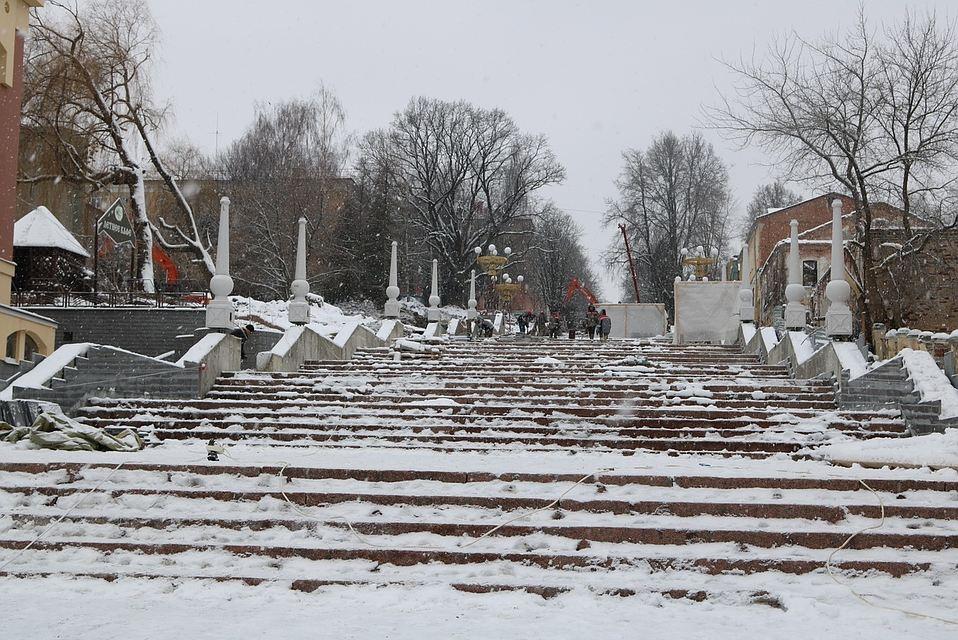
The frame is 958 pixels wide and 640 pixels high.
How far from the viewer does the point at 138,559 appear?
6.21 m

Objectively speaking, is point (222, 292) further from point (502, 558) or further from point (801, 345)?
point (801, 345)

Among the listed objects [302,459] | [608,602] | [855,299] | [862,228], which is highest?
[862,228]

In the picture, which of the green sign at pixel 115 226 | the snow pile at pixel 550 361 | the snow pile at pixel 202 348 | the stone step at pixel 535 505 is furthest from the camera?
the green sign at pixel 115 226

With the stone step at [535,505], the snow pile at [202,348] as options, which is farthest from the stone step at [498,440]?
the stone step at [535,505]

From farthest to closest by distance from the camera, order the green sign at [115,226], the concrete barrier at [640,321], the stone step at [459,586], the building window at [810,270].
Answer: the building window at [810,270]
the concrete barrier at [640,321]
the green sign at [115,226]
the stone step at [459,586]

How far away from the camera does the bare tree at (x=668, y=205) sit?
52.6 metres

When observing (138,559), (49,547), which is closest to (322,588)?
(138,559)

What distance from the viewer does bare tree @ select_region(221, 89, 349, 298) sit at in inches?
1623

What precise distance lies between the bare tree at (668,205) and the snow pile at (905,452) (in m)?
43.7

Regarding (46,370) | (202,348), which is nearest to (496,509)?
(202,348)

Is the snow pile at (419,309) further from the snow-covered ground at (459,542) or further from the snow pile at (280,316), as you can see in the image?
the snow-covered ground at (459,542)

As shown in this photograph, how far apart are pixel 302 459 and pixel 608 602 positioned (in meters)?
3.78

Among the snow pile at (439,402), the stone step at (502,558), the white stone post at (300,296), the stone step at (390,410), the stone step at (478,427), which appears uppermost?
the white stone post at (300,296)

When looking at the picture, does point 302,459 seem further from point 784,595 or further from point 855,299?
point 855,299
